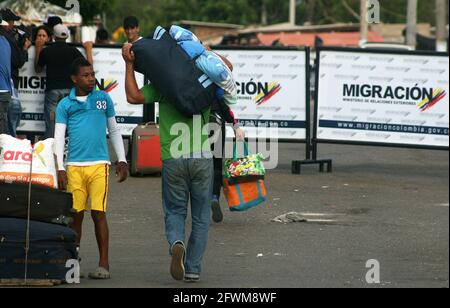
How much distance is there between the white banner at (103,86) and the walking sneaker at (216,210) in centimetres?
460

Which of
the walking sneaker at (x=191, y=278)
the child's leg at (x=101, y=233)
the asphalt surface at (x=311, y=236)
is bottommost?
the asphalt surface at (x=311, y=236)

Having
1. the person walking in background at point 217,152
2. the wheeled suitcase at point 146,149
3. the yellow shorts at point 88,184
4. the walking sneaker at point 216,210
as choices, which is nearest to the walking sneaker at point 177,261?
the yellow shorts at point 88,184

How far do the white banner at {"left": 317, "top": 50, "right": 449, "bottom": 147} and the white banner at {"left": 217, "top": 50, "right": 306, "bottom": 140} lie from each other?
1.12ft

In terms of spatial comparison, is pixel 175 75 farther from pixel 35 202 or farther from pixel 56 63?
pixel 56 63

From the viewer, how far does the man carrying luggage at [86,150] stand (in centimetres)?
919

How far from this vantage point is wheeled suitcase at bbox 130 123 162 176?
15.6m

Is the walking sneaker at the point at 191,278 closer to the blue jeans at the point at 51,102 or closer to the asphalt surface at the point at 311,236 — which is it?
the asphalt surface at the point at 311,236

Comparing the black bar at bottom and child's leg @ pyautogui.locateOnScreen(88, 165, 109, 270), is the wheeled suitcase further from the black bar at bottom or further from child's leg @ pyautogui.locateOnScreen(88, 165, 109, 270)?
child's leg @ pyautogui.locateOnScreen(88, 165, 109, 270)

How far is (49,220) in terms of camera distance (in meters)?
8.87

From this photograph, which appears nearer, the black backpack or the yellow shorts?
the black backpack

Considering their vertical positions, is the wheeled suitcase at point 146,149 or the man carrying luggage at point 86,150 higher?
the man carrying luggage at point 86,150

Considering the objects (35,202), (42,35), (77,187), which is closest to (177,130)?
(77,187)

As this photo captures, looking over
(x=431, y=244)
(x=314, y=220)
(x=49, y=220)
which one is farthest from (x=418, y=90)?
(x=49, y=220)

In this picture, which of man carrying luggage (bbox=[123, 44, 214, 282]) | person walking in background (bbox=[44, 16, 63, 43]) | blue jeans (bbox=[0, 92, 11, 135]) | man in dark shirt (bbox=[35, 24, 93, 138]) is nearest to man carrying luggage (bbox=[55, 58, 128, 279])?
man carrying luggage (bbox=[123, 44, 214, 282])
